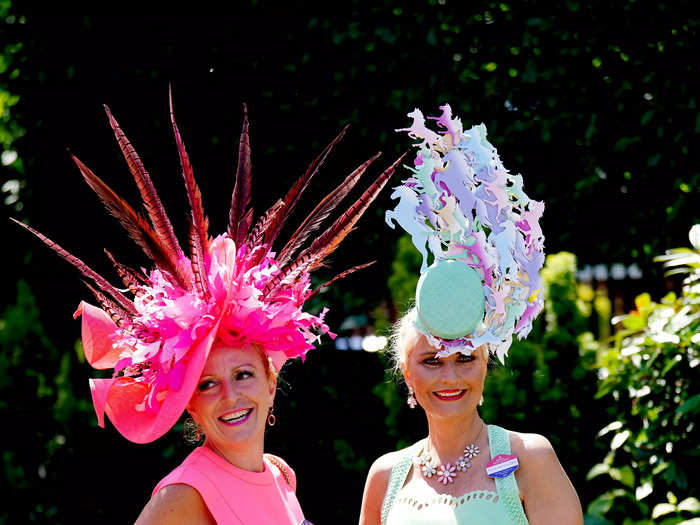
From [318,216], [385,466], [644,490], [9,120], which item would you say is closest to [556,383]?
[644,490]

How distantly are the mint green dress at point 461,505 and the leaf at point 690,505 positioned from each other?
120 cm

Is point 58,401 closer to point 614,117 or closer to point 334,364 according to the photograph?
point 334,364

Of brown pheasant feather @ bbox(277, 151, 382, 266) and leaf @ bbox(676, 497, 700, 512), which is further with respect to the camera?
leaf @ bbox(676, 497, 700, 512)

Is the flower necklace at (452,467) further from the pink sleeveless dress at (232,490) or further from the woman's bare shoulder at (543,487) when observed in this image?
the pink sleeveless dress at (232,490)

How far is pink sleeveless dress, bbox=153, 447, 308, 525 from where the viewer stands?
7.93ft

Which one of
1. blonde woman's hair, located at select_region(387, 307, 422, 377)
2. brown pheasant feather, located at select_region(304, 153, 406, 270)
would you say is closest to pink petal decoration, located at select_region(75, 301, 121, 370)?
brown pheasant feather, located at select_region(304, 153, 406, 270)

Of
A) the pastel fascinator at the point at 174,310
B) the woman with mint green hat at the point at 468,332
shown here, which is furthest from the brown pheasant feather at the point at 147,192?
the woman with mint green hat at the point at 468,332

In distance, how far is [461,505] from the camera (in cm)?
263

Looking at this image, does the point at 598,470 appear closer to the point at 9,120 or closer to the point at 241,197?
the point at 241,197

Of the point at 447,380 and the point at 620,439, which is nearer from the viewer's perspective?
the point at 447,380

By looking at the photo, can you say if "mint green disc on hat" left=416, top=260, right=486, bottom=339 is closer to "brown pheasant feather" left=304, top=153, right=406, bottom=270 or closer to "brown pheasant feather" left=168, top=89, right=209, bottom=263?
"brown pheasant feather" left=304, top=153, right=406, bottom=270

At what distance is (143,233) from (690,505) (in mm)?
2416

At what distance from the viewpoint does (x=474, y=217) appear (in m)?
2.87

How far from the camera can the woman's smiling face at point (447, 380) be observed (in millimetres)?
2688
